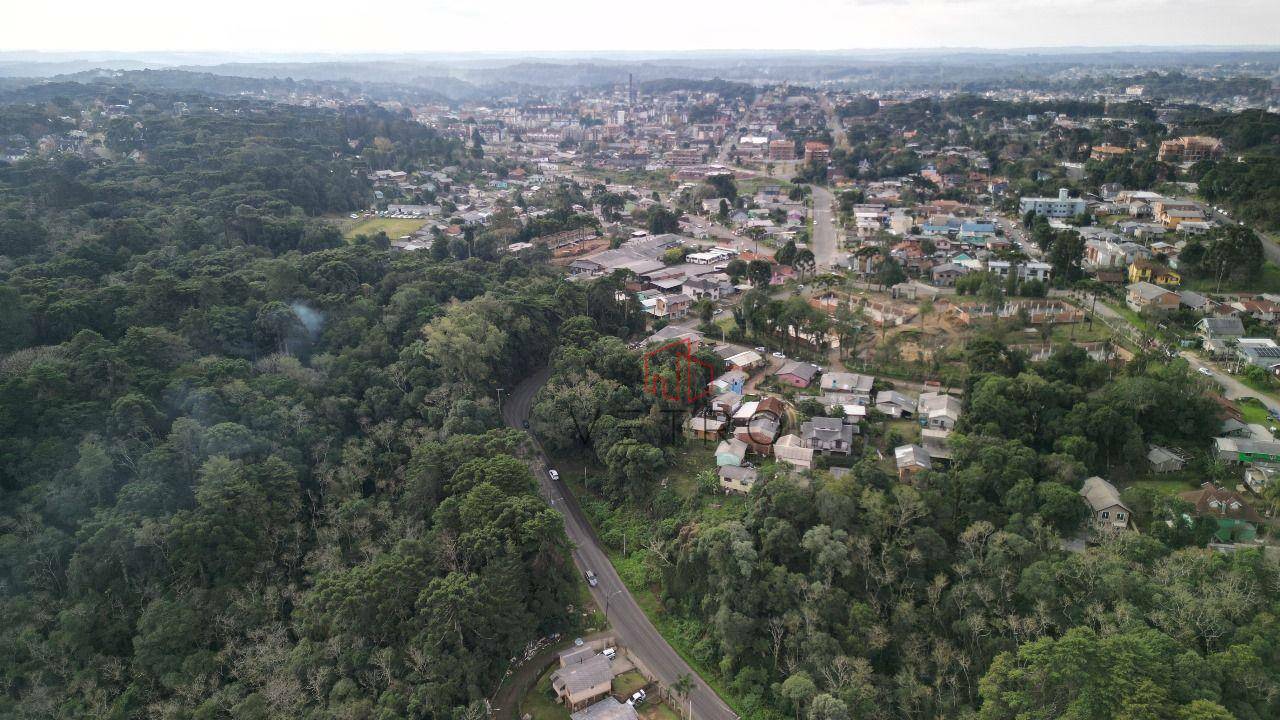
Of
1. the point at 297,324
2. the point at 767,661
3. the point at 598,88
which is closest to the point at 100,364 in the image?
the point at 297,324

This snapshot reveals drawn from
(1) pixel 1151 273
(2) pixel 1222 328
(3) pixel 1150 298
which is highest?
(1) pixel 1151 273

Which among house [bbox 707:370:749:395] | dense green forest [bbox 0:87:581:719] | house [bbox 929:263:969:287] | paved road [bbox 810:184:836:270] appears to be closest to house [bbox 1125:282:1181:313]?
house [bbox 929:263:969:287]

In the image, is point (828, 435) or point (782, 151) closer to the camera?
point (828, 435)

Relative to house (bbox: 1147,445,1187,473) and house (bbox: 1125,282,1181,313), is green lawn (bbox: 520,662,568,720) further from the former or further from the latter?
house (bbox: 1125,282,1181,313)

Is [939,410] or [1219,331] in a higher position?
[1219,331]

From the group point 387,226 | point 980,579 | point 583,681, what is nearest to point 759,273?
point 980,579

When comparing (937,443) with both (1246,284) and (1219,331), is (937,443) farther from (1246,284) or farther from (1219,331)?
(1246,284)

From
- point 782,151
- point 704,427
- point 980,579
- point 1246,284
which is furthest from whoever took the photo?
point 782,151

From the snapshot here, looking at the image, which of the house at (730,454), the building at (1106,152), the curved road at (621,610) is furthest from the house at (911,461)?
the building at (1106,152)
